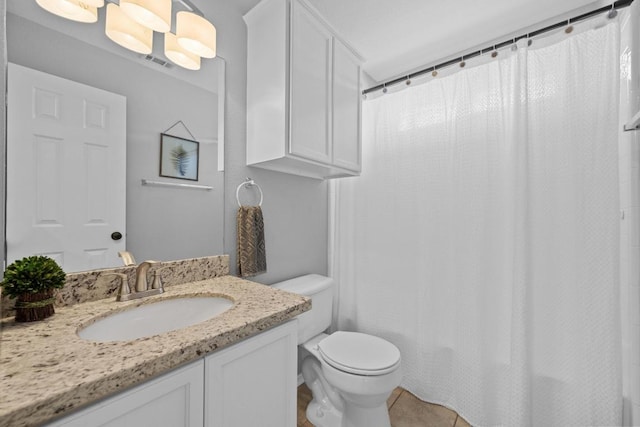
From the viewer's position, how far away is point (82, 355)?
54 cm

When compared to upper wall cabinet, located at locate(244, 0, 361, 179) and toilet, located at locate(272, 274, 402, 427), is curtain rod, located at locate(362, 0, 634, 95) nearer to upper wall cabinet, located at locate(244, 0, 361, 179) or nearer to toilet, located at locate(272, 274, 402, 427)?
upper wall cabinet, located at locate(244, 0, 361, 179)

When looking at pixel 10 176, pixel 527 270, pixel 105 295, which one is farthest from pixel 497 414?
pixel 10 176

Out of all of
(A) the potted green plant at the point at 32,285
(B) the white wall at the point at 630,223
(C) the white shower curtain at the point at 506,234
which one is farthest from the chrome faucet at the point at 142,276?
(B) the white wall at the point at 630,223

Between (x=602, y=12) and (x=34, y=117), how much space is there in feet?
7.68

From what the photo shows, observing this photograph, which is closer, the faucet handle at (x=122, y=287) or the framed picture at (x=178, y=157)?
the faucet handle at (x=122, y=287)

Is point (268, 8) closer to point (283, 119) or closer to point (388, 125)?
point (283, 119)

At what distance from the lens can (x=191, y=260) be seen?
1141 mm

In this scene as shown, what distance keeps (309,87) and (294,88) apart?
12cm

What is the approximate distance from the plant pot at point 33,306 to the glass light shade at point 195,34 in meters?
1.06

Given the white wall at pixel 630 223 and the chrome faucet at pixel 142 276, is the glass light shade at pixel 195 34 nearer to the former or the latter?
the chrome faucet at pixel 142 276

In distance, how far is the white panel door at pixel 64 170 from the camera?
762mm

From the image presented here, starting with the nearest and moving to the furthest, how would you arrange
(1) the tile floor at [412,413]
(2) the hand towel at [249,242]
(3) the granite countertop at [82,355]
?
1. (3) the granite countertop at [82,355]
2. (2) the hand towel at [249,242]
3. (1) the tile floor at [412,413]

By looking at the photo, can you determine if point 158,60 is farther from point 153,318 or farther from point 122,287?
point 153,318

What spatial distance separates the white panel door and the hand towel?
504mm
